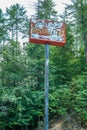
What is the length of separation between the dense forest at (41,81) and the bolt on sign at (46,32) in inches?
311

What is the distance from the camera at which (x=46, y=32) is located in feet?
15.5

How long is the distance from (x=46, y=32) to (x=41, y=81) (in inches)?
466

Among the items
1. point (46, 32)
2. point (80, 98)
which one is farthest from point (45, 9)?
point (46, 32)

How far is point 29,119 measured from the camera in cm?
1441

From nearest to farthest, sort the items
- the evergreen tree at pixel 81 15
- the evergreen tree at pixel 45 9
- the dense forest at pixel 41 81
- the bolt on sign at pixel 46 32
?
the bolt on sign at pixel 46 32 → the dense forest at pixel 41 81 → the evergreen tree at pixel 81 15 → the evergreen tree at pixel 45 9

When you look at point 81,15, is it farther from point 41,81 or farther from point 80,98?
point 80,98

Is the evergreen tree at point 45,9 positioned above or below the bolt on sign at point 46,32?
above

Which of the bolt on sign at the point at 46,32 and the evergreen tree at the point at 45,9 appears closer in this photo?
the bolt on sign at the point at 46,32

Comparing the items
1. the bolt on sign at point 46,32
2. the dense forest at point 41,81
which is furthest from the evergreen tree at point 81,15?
the bolt on sign at point 46,32

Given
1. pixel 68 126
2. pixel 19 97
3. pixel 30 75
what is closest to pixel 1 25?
pixel 30 75

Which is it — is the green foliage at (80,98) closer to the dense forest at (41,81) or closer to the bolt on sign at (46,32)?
the dense forest at (41,81)

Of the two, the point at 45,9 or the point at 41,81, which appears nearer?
the point at 41,81

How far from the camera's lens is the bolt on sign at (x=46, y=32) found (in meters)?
4.69

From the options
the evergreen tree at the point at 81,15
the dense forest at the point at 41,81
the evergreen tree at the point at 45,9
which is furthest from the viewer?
the evergreen tree at the point at 45,9
